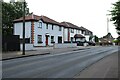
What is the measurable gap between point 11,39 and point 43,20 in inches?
1039

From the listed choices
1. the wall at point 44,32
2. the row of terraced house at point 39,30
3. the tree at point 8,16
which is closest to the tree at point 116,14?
the row of terraced house at point 39,30

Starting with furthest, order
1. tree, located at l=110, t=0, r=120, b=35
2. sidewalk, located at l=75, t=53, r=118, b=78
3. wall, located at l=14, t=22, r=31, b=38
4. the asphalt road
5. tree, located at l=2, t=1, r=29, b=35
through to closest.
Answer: tree, located at l=2, t=1, r=29, b=35
wall, located at l=14, t=22, r=31, b=38
tree, located at l=110, t=0, r=120, b=35
the asphalt road
sidewalk, located at l=75, t=53, r=118, b=78

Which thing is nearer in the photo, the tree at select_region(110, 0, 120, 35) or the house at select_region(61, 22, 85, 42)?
the tree at select_region(110, 0, 120, 35)

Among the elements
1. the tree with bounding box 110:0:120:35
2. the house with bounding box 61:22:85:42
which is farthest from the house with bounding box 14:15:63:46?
the tree with bounding box 110:0:120:35

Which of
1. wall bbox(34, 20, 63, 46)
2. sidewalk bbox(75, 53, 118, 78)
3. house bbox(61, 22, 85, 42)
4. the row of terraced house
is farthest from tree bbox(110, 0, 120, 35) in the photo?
A: house bbox(61, 22, 85, 42)

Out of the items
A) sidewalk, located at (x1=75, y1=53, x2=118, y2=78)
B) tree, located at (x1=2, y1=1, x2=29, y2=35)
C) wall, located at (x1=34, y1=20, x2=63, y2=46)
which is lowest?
sidewalk, located at (x1=75, y1=53, x2=118, y2=78)

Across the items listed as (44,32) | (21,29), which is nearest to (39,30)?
(44,32)

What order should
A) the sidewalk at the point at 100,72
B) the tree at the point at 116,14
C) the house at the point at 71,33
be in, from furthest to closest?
the house at the point at 71,33
the tree at the point at 116,14
the sidewalk at the point at 100,72

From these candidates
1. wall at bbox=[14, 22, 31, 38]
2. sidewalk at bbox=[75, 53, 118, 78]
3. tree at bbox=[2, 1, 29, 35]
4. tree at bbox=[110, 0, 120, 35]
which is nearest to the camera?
sidewalk at bbox=[75, 53, 118, 78]

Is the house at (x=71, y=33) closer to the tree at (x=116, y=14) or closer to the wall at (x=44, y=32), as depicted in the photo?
the wall at (x=44, y=32)

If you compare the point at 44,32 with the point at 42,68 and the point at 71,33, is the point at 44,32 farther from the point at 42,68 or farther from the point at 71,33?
the point at 42,68

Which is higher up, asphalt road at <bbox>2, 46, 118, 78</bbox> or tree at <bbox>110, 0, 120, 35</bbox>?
tree at <bbox>110, 0, 120, 35</bbox>

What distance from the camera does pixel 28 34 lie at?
58.4 metres

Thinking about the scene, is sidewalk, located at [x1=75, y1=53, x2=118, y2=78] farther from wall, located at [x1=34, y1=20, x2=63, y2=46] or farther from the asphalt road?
wall, located at [x1=34, y1=20, x2=63, y2=46]
